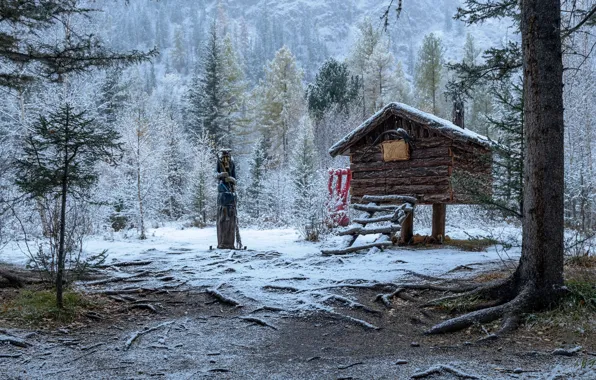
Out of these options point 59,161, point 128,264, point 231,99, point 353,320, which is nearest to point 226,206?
point 128,264

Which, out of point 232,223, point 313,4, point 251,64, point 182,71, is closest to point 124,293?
point 232,223

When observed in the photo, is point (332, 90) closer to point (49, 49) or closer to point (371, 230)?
point (371, 230)

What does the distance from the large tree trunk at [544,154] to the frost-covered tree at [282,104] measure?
32282 millimetres

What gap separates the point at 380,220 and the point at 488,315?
643cm

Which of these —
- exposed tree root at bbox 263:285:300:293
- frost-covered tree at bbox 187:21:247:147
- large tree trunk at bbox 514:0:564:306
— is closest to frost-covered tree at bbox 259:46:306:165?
frost-covered tree at bbox 187:21:247:147

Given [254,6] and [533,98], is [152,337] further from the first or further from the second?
[254,6]

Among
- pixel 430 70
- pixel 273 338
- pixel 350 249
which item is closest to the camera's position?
pixel 273 338

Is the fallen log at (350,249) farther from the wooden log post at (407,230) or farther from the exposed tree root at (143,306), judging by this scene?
the exposed tree root at (143,306)

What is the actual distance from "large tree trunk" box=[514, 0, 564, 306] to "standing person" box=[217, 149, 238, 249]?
309 inches

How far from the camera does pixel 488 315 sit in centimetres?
459

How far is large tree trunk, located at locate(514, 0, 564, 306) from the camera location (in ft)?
15.1

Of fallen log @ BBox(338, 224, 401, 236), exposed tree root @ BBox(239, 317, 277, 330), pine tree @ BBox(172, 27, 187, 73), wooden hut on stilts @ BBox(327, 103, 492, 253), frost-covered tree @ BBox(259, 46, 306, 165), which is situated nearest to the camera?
exposed tree root @ BBox(239, 317, 277, 330)

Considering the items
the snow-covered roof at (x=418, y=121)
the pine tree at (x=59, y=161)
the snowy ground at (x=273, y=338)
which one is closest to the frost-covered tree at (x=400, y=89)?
the snow-covered roof at (x=418, y=121)

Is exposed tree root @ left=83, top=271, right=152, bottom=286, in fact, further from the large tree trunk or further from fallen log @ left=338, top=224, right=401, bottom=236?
the large tree trunk
